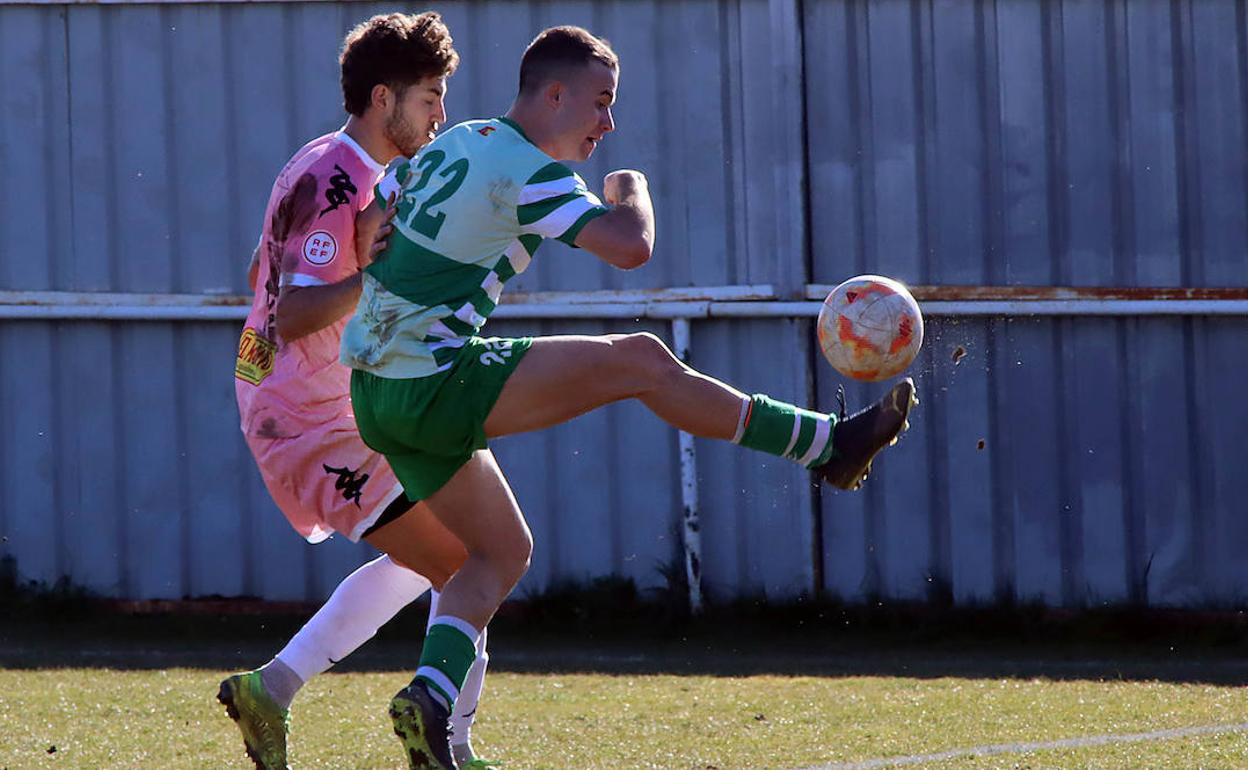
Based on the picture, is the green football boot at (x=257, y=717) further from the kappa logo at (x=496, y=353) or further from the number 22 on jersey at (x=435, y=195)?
the number 22 on jersey at (x=435, y=195)

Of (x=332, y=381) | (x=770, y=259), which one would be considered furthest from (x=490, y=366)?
(x=770, y=259)

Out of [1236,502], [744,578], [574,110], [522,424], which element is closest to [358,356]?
[522,424]

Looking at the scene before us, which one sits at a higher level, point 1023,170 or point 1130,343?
point 1023,170

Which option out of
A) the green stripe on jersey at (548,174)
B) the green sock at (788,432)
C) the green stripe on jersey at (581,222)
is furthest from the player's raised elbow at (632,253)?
the green sock at (788,432)

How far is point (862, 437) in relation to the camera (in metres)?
4.66

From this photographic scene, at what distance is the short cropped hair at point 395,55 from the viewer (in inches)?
205

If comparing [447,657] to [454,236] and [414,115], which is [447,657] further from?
[414,115]

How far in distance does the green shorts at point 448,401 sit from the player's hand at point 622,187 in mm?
422

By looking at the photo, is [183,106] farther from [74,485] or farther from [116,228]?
[74,485]

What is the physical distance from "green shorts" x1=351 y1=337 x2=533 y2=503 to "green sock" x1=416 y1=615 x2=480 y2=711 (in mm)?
428

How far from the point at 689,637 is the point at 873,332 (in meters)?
3.82

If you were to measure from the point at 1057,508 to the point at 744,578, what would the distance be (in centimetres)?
152

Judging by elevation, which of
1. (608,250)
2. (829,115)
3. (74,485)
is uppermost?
(829,115)

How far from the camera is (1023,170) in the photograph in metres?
8.70
